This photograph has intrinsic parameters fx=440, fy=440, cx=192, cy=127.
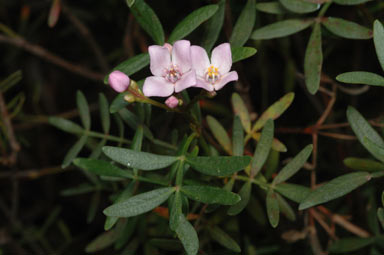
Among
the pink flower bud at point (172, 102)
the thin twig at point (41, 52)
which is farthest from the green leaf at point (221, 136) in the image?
the thin twig at point (41, 52)

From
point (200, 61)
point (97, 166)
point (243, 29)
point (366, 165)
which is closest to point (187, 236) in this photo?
point (97, 166)

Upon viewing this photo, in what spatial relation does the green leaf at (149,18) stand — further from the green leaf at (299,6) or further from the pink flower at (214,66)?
the green leaf at (299,6)

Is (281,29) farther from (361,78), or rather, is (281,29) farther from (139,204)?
(139,204)

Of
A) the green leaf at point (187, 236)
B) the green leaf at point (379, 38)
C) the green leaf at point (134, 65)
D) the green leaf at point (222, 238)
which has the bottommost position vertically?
the green leaf at point (222, 238)

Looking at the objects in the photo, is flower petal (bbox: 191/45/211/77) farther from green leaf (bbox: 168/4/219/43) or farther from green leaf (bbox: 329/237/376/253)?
green leaf (bbox: 329/237/376/253)

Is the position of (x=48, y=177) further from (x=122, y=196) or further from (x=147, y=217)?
(x=122, y=196)

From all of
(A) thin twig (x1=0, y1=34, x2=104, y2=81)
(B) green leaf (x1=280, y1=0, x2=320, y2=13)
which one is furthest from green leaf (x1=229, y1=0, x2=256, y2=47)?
(A) thin twig (x1=0, y1=34, x2=104, y2=81)
